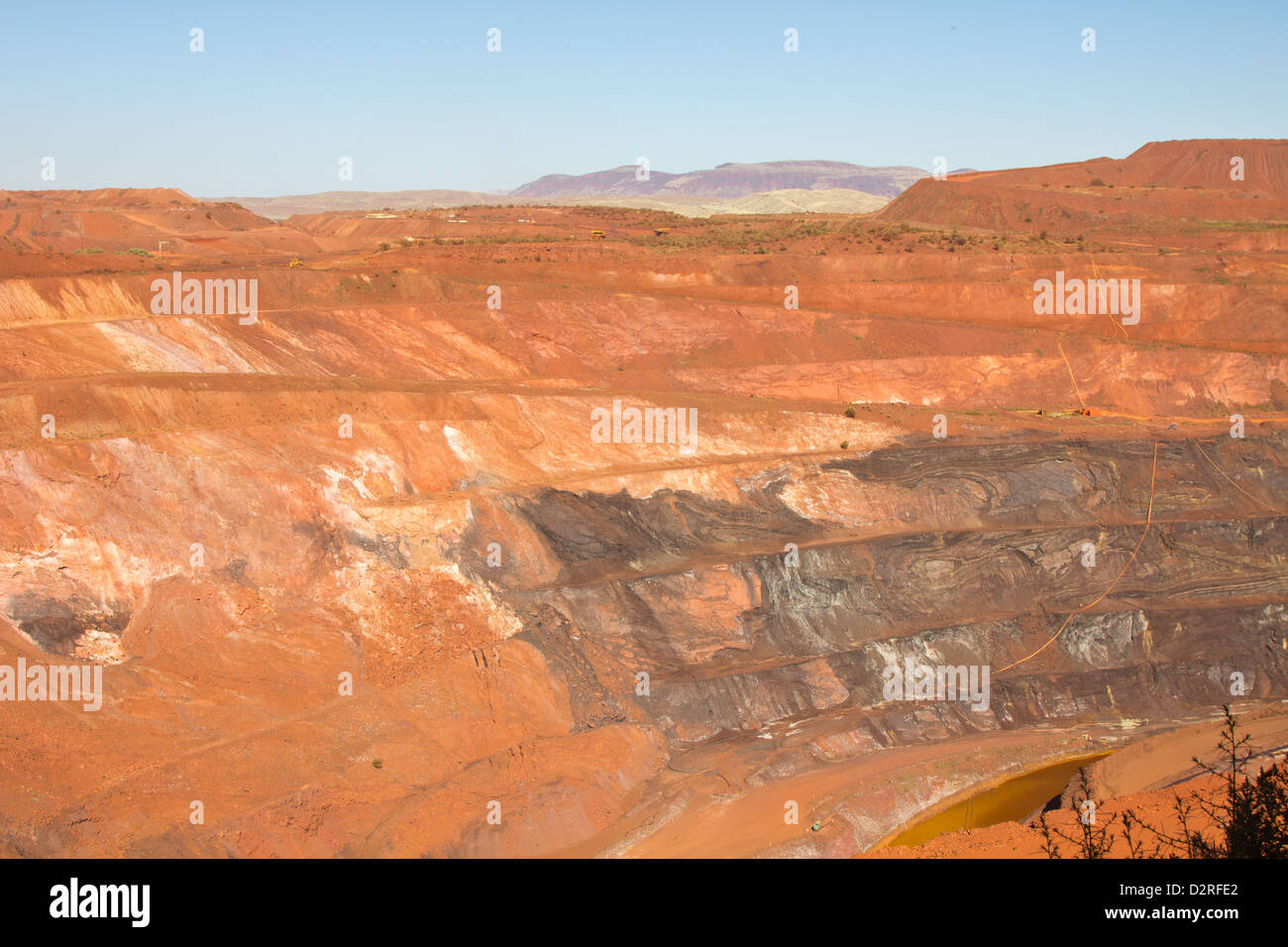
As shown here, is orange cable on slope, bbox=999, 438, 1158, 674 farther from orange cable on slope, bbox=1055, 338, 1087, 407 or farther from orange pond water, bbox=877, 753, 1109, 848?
orange cable on slope, bbox=1055, 338, 1087, 407

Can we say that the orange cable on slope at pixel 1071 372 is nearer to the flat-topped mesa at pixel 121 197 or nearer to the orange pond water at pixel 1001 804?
the orange pond water at pixel 1001 804

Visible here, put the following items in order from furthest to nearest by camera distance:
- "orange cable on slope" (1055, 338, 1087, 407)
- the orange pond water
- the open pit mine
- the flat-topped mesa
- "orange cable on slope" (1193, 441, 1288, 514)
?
the flat-topped mesa, "orange cable on slope" (1055, 338, 1087, 407), "orange cable on slope" (1193, 441, 1288, 514), the orange pond water, the open pit mine

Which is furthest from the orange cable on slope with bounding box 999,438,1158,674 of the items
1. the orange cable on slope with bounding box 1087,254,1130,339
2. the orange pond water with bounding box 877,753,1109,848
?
the orange cable on slope with bounding box 1087,254,1130,339

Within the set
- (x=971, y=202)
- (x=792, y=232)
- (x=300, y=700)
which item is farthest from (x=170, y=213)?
(x=300, y=700)

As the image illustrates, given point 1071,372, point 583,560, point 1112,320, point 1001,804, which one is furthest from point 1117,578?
point 1112,320

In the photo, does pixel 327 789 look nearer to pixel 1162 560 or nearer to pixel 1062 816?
pixel 1062 816

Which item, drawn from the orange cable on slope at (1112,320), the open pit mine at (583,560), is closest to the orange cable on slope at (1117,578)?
the open pit mine at (583,560)

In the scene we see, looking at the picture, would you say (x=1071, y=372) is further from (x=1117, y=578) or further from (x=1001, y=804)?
(x=1001, y=804)

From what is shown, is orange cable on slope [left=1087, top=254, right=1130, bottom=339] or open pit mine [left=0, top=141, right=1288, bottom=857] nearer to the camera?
open pit mine [left=0, top=141, right=1288, bottom=857]
